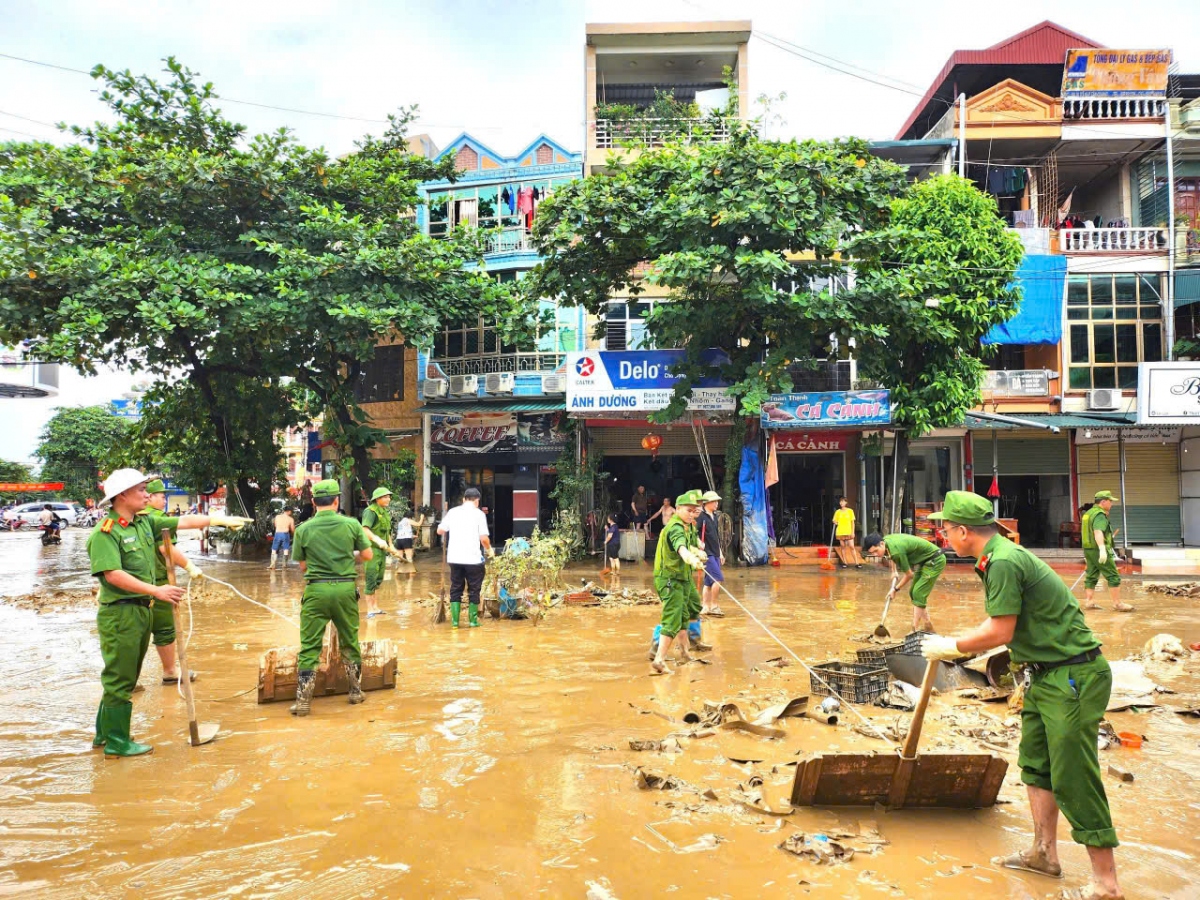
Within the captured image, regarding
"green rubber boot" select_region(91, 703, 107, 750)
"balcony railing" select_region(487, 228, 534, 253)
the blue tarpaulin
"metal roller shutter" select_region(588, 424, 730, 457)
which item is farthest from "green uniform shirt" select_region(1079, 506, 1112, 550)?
"balcony railing" select_region(487, 228, 534, 253)

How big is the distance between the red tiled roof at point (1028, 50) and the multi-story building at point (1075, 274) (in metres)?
0.04

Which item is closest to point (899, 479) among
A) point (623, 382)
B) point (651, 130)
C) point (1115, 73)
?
point (623, 382)

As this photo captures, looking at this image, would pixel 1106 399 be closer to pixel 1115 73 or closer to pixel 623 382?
pixel 1115 73

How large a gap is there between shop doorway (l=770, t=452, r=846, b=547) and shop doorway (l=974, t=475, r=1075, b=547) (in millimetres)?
3989

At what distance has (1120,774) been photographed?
4809 millimetres

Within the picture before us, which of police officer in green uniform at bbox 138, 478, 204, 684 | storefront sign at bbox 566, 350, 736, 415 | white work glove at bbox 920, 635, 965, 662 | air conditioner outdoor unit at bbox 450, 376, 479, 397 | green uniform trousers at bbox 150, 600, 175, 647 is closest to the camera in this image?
white work glove at bbox 920, 635, 965, 662

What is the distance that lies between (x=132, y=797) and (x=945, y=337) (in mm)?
16788

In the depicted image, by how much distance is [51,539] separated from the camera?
1073 inches

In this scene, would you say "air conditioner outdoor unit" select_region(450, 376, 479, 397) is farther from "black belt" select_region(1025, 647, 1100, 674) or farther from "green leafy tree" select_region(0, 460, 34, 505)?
"green leafy tree" select_region(0, 460, 34, 505)

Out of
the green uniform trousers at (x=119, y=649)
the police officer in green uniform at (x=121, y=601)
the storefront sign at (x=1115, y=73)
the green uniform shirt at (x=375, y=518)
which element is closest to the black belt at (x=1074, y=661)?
the police officer in green uniform at (x=121, y=601)

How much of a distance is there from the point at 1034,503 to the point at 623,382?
13.0m

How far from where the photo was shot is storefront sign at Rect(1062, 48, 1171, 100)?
20.6 meters

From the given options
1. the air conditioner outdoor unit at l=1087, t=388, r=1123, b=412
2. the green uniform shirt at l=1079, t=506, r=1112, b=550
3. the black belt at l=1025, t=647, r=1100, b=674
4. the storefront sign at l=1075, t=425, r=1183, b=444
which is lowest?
the green uniform shirt at l=1079, t=506, r=1112, b=550

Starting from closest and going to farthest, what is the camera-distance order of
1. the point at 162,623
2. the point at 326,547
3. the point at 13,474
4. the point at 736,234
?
the point at 326,547, the point at 162,623, the point at 736,234, the point at 13,474
